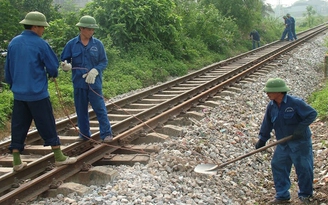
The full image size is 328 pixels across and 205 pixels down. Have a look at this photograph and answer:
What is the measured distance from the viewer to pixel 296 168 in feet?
16.0

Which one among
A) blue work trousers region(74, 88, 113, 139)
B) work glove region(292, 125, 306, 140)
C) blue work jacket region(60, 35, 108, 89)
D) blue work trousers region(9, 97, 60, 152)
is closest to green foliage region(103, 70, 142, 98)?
blue work trousers region(74, 88, 113, 139)

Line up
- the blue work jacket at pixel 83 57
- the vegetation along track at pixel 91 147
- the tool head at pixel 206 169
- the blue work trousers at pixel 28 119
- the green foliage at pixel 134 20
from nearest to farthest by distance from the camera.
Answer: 1. the vegetation along track at pixel 91 147
2. the blue work trousers at pixel 28 119
3. the tool head at pixel 206 169
4. the blue work jacket at pixel 83 57
5. the green foliage at pixel 134 20

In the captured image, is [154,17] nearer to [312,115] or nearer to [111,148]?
[111,148]

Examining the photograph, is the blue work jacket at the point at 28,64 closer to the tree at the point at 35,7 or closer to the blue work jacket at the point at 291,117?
the blue work jacket at the point at 291,117

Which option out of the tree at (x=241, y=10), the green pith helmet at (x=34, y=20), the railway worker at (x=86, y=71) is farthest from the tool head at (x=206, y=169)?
the tree at (x=241, y=10)

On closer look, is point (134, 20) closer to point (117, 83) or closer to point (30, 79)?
point (117, 83)

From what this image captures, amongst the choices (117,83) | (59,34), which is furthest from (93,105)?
(59,34)

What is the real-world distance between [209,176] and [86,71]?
7.44 ft

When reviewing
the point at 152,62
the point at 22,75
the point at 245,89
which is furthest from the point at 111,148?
the point at 152,62

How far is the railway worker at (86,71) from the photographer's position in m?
5.47

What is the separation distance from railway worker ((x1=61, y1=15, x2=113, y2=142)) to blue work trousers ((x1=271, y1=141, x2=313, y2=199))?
2396 mm

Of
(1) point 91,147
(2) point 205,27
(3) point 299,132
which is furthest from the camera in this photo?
(2) point 205,27

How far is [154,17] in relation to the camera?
15641 mm

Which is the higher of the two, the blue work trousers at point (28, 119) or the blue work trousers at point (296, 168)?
the blue work trousers at point (28, 119)
